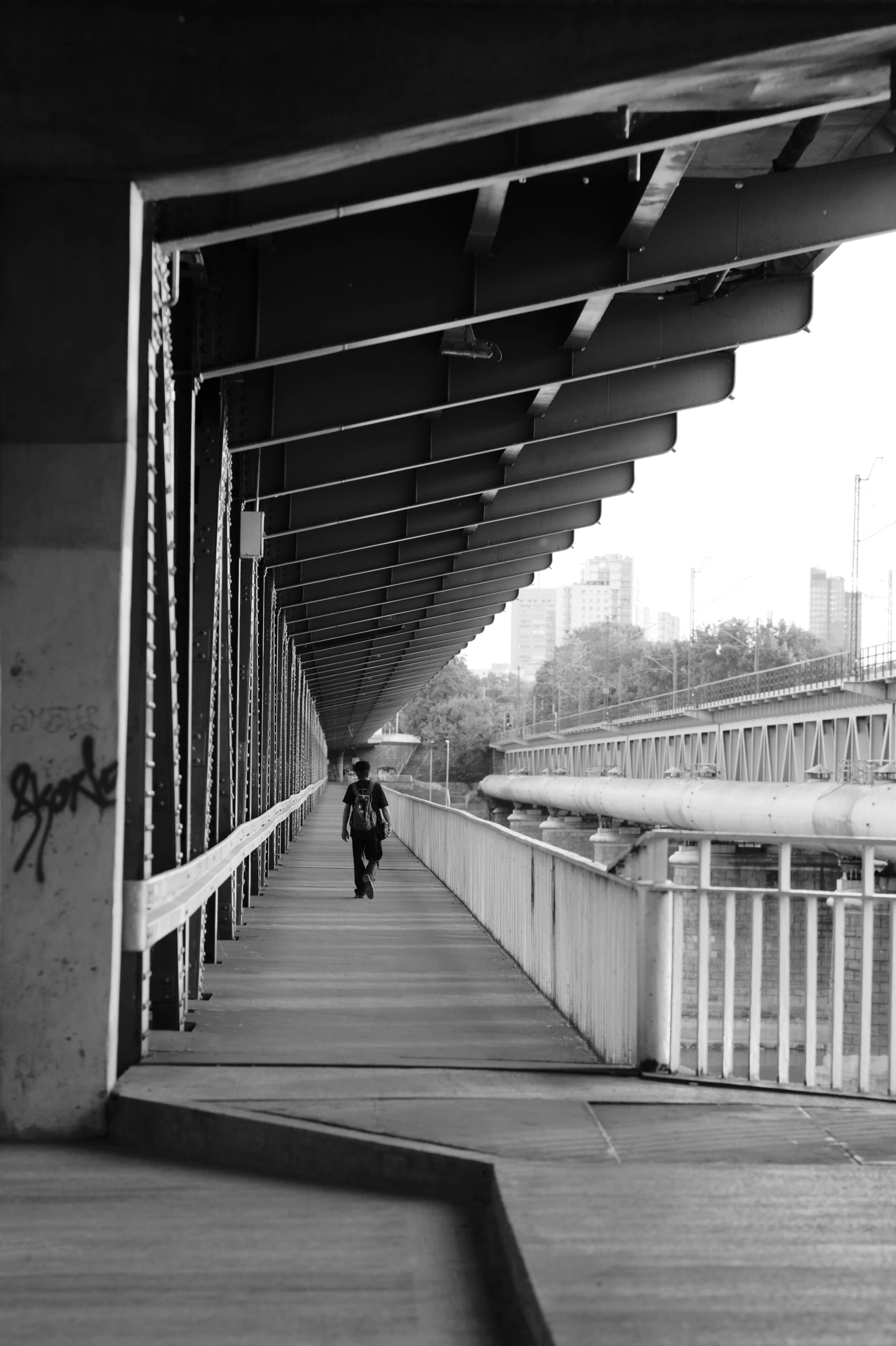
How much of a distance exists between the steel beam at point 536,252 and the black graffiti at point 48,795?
4977 millimetres

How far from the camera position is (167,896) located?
866cm

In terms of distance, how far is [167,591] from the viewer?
8719mm

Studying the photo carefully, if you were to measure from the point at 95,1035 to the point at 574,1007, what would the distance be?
3.77m

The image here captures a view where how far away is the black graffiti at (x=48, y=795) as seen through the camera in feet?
24.9

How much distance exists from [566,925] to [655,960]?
8.29 ft

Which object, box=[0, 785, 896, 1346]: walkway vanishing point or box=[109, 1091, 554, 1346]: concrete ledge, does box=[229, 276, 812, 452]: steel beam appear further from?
box=[109, 1091, 554, 1346]: concrete ledge

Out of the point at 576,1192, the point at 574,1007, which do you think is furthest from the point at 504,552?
the point at 576,1192

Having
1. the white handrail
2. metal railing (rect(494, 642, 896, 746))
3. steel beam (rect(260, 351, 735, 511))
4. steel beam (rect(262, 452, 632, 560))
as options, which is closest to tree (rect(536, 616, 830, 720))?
metal railing (rect(494, 642, 896, 746))

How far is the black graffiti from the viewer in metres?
7.58

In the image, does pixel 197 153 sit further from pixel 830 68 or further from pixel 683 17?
pixel 830 68

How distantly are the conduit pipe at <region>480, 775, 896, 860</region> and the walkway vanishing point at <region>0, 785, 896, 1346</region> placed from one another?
1.49 m

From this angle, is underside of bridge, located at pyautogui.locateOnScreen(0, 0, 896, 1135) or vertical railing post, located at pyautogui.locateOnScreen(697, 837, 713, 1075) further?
vertical railing post, located at pyautogui.locateOnScreen(697, 837, 713, 1075)

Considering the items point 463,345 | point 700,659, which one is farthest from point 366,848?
point 700,659

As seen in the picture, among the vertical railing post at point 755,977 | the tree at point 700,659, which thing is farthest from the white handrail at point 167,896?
the tree at point 700,659
